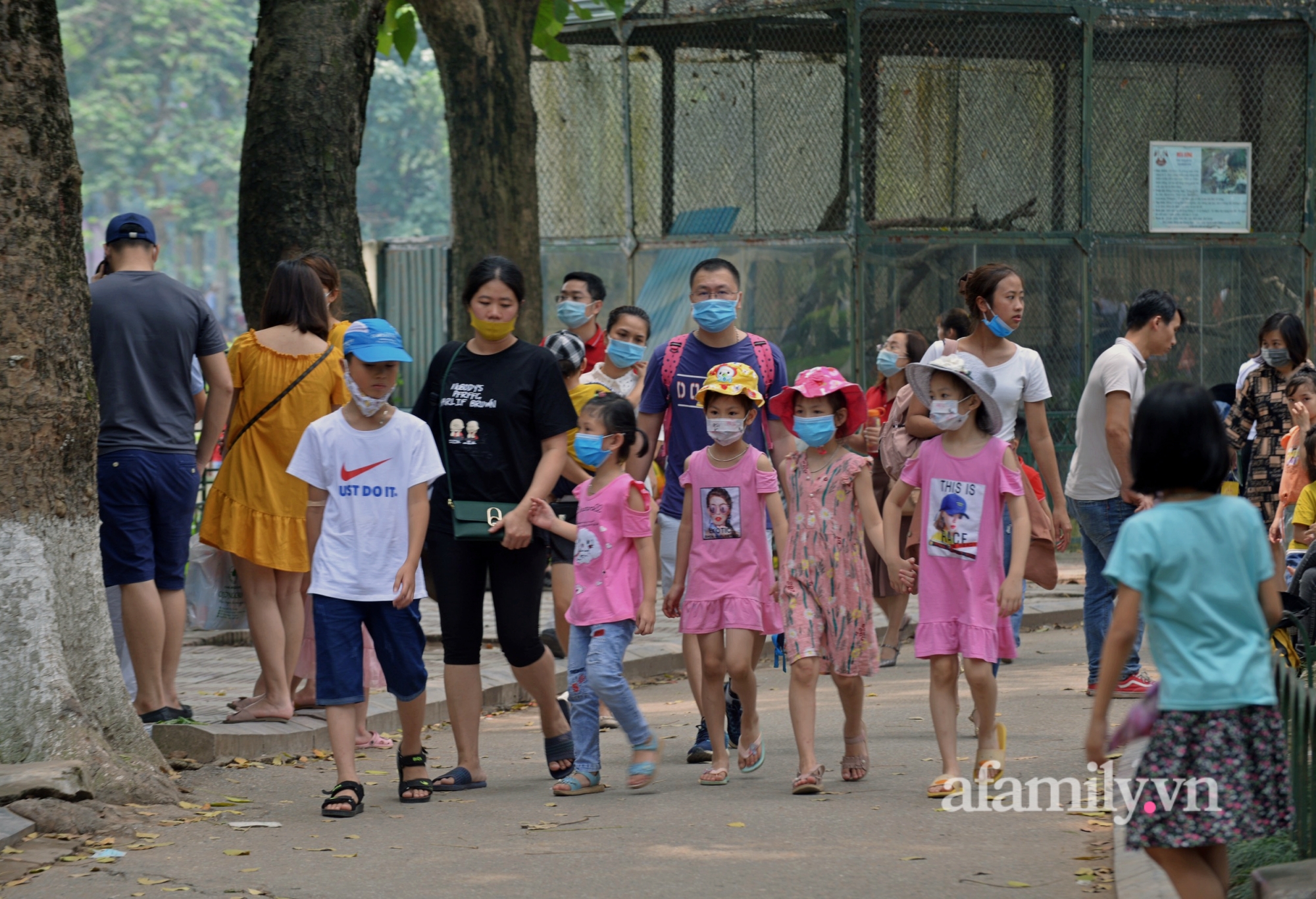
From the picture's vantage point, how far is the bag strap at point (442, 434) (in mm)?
6430

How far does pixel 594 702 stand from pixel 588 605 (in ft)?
1.15

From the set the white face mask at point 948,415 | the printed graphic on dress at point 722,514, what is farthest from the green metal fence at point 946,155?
the white face mask at point 948,415

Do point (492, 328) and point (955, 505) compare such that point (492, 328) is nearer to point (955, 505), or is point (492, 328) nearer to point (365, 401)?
point (365, 401)

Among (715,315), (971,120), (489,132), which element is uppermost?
(971,120)

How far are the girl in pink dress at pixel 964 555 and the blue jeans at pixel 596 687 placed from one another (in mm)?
1035

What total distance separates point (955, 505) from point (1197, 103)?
963 centimetres

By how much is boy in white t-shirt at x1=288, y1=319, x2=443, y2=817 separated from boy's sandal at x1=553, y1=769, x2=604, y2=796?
48 centimetres

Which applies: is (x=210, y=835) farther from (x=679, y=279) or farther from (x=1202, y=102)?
(x=1202, y=102)

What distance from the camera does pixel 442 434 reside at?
6.50 metres

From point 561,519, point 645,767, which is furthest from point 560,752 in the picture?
point 561,519

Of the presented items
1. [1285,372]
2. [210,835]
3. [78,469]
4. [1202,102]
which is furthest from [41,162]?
[1202,102]

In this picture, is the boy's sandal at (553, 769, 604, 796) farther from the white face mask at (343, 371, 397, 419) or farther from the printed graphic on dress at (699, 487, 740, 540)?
the white face mask at (343, 371, 397, 419)

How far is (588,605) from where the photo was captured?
6.39 m

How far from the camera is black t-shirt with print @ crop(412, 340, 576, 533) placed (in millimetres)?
6395
